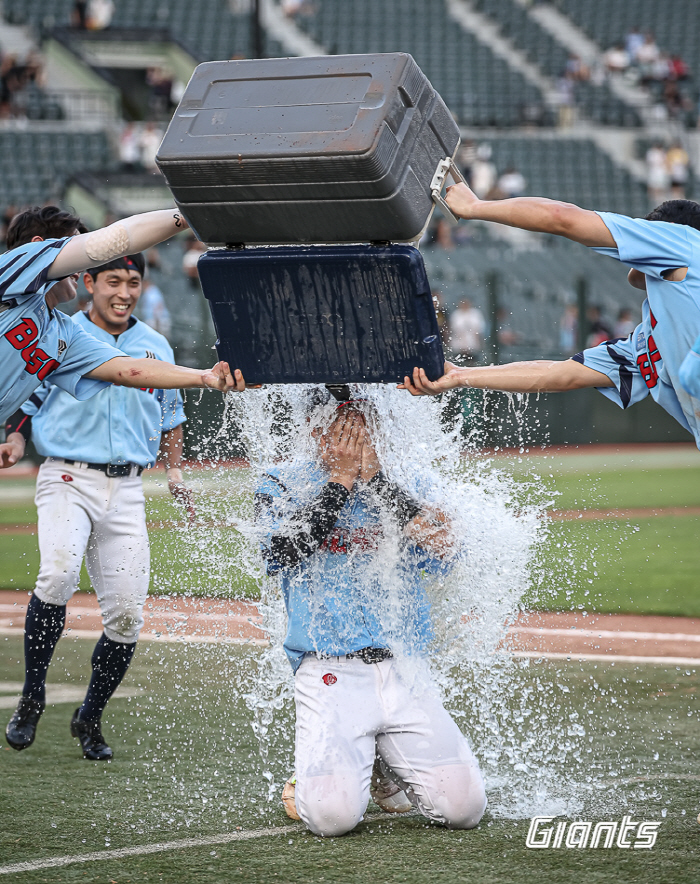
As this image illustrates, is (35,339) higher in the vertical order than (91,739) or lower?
higher

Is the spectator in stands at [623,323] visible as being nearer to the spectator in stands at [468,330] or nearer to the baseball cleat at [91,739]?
the spectator in stands at [468,330]

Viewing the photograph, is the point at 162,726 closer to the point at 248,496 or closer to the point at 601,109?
the point at 248,496

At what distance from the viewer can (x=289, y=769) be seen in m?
4.74

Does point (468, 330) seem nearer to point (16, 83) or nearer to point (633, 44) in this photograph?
point (16, 83)

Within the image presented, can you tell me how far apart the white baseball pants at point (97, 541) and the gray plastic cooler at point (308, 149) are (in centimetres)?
197

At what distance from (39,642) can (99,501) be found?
0.64 meters

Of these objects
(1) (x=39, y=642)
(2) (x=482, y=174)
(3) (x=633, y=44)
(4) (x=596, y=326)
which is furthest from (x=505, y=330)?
(3) (x=633, y=44)

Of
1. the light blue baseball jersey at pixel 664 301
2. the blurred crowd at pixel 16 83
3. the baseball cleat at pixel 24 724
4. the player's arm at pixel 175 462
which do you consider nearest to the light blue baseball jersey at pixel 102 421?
the player's arm at pixel 175 462

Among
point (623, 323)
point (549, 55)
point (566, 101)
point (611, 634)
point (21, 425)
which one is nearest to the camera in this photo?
point (21, 425)

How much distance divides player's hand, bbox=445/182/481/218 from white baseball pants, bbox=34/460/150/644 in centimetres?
233

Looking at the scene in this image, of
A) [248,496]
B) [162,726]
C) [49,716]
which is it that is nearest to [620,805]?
[248,496]

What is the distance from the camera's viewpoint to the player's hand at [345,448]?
158 inches

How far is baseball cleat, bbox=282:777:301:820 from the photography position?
415 centimetres

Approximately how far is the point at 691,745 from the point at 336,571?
1.83m
